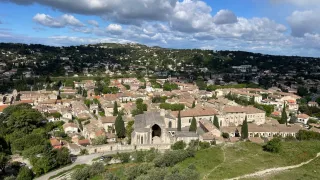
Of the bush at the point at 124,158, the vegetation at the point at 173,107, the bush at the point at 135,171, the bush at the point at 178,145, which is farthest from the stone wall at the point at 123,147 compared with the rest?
the vegetation at the point at 173,107

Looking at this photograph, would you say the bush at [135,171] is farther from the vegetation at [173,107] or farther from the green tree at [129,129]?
the vegetation at [173,107]

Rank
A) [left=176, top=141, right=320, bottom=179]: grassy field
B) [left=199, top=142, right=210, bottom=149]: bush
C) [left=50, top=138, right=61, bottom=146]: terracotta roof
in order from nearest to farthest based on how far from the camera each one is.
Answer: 1. [left=176, top=141, right=320, bottom=179]: grassy field
2. [left=199, top=142, right=210, bottom=149]: bush
3. [left=50, top=138, right=61, bottom=146]: terracotta roof

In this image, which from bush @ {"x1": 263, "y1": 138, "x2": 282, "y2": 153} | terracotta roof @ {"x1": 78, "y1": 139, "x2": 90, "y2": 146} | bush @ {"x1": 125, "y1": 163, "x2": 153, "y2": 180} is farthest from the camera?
terracotta roof @ {"x1": 78, "y1": 139, "x2": 90, "y2": 146}

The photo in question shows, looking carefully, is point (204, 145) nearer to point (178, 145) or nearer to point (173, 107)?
point (178, 145)

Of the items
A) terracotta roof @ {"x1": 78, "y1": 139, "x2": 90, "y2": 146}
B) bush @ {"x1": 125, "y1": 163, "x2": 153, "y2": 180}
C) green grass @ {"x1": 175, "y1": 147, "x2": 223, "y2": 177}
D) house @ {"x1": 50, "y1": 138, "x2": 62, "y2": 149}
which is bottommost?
terracotta roof @ {"x1": 78, "y1": 139, "x2": 90, "y2": 146}

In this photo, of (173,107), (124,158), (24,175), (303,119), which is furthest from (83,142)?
(303,119)

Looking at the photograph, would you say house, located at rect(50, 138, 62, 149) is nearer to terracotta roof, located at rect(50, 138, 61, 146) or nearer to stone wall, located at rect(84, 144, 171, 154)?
terracotta roof, located at rect(50, 138, 61, 146)

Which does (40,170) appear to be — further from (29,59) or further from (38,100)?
(29,59)

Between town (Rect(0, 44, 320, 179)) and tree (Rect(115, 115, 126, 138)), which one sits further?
tree (Rect(115, 115, 126, 138))

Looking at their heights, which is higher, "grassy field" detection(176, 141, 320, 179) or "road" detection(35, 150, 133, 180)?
"grassy field" detection(176, 141, 320, 179)

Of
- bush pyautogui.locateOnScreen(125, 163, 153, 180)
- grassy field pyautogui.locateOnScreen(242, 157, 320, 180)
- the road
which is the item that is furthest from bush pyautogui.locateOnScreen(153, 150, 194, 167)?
the road
